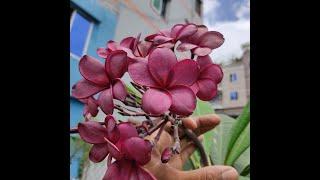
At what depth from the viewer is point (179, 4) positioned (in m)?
0.66

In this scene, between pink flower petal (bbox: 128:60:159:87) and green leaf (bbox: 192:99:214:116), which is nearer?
pink flower petal (bbox: 128:60:159:87)

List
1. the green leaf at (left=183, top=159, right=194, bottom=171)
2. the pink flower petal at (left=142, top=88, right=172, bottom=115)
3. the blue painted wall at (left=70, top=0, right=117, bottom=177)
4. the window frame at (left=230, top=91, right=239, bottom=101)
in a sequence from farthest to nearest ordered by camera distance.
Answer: the blue painted wall at (left=70, top=0, right=117, bottom=177), the window frame at (left=230, top=91, right=239, bottom=101), the green leaf at (left=183, top=159, right=194, bottom=171), the pink flower petal at (left=142, top=88, right=172, bottom=115)

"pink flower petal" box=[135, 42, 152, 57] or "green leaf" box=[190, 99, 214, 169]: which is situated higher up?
"pink flower petal" box=[135, 42, 152, 57]

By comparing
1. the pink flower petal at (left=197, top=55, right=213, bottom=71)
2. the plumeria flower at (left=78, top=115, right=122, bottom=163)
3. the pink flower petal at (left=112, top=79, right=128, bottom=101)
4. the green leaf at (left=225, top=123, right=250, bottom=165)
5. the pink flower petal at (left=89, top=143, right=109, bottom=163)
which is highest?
the pink flower petal at (left=197, top=55, right=213, bottom=71)

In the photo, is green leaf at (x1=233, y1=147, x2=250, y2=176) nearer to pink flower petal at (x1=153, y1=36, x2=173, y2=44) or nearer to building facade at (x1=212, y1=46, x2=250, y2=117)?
building facade at (x1=212, y1=46, x2=250, y2=117)

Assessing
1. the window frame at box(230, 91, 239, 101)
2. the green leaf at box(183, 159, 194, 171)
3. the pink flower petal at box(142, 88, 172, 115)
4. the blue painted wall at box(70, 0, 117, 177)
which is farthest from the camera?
the blue painted wall at box(70, 0, 117, 177)

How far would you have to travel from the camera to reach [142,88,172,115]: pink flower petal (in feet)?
1.03

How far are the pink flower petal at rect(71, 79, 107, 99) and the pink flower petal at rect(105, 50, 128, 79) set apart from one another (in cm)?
3

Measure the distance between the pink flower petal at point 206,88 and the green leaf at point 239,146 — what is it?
26 centimetres

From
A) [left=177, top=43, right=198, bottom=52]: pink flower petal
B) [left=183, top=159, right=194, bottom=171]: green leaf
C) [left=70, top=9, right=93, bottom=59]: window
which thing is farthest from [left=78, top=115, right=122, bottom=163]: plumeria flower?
[left=70, top=9, right=93, bottom=59]: window

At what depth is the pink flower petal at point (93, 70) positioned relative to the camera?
0.36m
